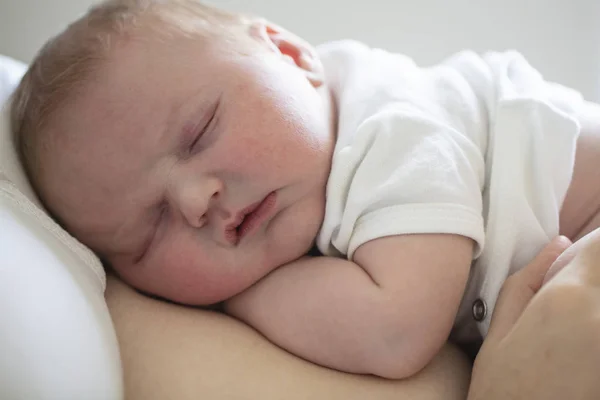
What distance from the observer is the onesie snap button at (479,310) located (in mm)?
613

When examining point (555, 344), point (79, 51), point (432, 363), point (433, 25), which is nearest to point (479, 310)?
point (432, 363)

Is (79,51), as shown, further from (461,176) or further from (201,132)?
(461,176)

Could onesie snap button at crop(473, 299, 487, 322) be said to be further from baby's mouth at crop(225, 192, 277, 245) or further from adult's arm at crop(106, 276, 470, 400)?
baby's mouth at crop(225, 192, 277, 245)

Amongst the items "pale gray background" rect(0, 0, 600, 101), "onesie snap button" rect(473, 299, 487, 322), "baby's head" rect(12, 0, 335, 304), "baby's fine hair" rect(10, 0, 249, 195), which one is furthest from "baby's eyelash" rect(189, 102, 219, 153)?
"pale gray background" rect(0, 0, 600, 101)

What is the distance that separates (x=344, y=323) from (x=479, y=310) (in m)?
0.16

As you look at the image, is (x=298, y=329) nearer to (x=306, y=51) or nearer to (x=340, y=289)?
(x=340, y=289)

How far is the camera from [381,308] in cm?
56

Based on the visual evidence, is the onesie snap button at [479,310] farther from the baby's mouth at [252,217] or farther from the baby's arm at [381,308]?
the baby's mouth at [252,217]

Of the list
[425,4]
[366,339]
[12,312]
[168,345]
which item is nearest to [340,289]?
[366,339]

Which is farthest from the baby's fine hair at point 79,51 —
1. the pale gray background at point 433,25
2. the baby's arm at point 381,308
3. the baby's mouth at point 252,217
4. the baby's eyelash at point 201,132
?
the pale gray background at point 433,25

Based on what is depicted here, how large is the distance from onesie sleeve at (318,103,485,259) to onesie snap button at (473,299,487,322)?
0.18ft

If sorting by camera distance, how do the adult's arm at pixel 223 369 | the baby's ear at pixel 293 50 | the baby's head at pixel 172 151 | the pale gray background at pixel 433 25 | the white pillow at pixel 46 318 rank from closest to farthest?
the white pillow at pixel 46 318 < the adult's arm at pixel 223 369 < the baby's head at pixel 172 151 < the baby's ear at pixel 293 50 < the pale gray background at pixel 433 25

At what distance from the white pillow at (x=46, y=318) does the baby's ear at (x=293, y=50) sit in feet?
1.18

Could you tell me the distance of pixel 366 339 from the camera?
56cm
